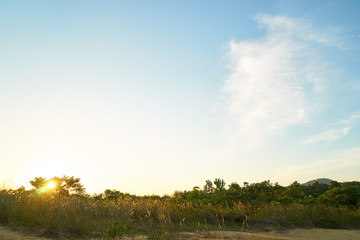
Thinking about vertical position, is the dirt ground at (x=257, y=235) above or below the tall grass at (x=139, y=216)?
below

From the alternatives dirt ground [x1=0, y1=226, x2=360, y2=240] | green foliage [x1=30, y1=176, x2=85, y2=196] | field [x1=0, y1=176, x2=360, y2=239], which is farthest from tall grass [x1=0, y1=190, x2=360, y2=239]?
green foliage [x1=30, y1=176, x2=85, y2=196]

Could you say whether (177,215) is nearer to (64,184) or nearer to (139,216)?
(139,216)

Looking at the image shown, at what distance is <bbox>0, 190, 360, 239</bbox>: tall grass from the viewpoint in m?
6.85

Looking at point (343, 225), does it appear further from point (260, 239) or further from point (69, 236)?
point (69, 236)

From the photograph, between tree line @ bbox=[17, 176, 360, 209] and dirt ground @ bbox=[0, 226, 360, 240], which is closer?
dirt ground @ bbox=[0, 226, 360, 240]

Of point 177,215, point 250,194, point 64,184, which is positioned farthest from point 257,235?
point 64,184

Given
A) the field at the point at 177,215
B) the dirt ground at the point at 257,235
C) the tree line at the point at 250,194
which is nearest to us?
the dirt ground at the point at 257,235

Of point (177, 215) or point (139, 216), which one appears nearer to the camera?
point (139, 216)

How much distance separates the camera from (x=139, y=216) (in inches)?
468

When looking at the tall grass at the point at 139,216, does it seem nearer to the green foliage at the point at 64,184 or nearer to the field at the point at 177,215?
the field at the point at 177,215

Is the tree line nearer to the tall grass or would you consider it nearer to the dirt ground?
the tall grass

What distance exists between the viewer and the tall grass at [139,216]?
6848 millimetres

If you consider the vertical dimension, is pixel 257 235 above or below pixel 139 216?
below

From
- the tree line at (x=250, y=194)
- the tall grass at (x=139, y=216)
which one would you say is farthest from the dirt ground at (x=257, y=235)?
the tree line at (x=250, y=194)
